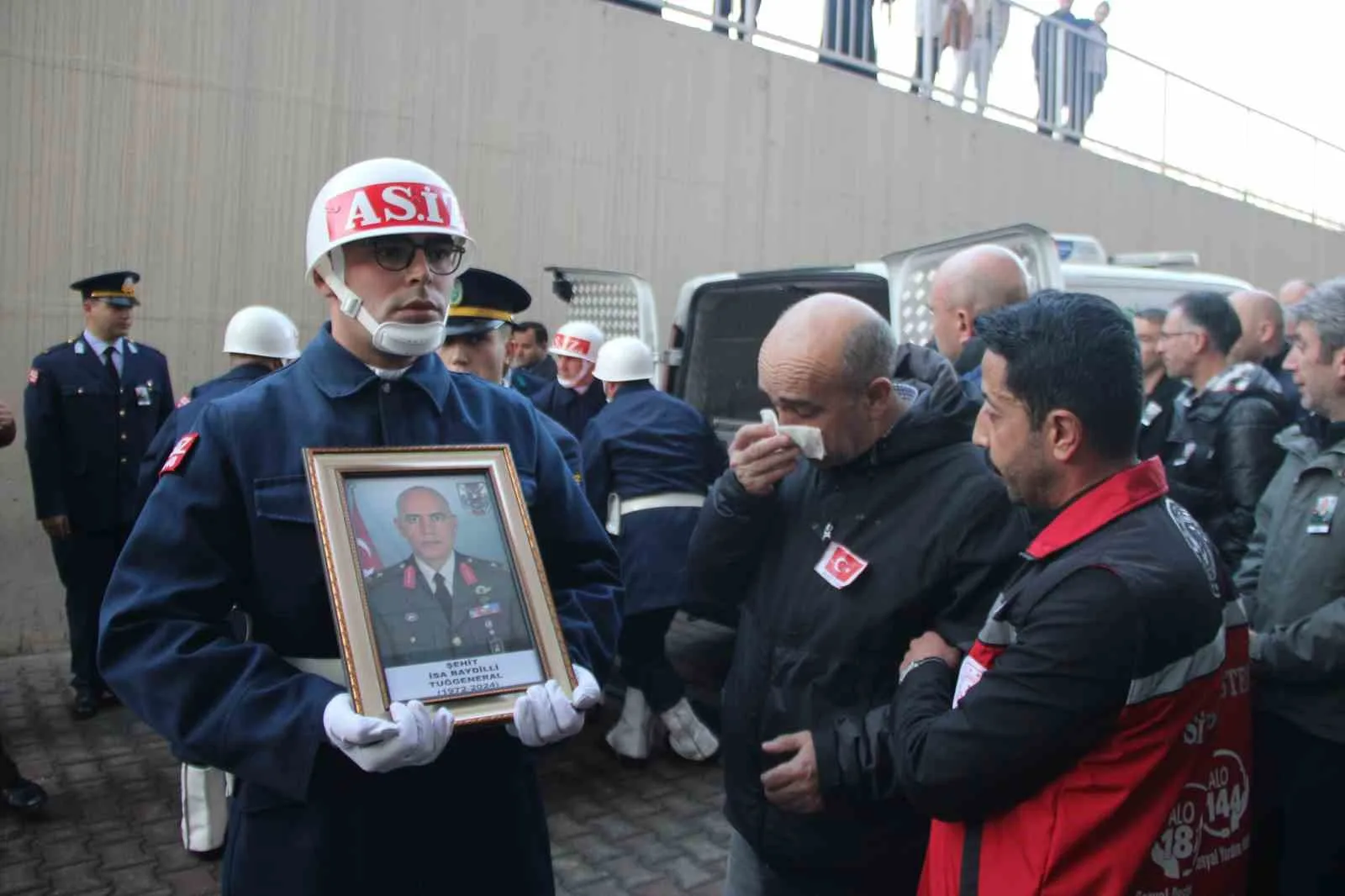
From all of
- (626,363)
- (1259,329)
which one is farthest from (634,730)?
(1259,329)

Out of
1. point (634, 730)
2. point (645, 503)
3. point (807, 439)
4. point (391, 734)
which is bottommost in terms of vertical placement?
point (634, 730)

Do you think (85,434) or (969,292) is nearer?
(969,292)

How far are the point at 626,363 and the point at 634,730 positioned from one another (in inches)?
70.7

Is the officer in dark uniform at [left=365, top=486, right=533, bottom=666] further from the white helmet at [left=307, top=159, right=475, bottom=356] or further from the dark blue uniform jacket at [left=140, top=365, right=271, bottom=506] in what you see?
the dark blue uniform jacket at [left=140, top=365, right=271, bottom=506]

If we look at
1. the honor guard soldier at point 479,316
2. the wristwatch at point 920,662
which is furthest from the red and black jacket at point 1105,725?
the honor guard soldier at point 479,316

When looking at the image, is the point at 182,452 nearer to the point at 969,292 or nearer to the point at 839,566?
the point at 839,566

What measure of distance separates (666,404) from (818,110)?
18.2 feet

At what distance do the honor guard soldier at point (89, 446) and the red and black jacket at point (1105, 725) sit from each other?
5077 millimetres

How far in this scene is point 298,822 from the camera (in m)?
1.80

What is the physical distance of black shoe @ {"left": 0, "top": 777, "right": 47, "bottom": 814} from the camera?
4297mm

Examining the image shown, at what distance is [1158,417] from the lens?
4.52 m

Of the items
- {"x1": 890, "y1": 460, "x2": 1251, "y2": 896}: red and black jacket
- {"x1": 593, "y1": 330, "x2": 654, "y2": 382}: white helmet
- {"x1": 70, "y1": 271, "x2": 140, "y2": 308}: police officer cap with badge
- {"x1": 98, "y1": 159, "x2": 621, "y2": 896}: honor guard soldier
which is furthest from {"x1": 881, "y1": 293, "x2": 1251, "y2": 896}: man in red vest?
{"x1": 70, "y1": 271, "x2": 140, "y2": 308}: police officer cap with badge

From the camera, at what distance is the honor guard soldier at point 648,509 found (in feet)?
16.7

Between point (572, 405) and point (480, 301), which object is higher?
point (480, 301)
